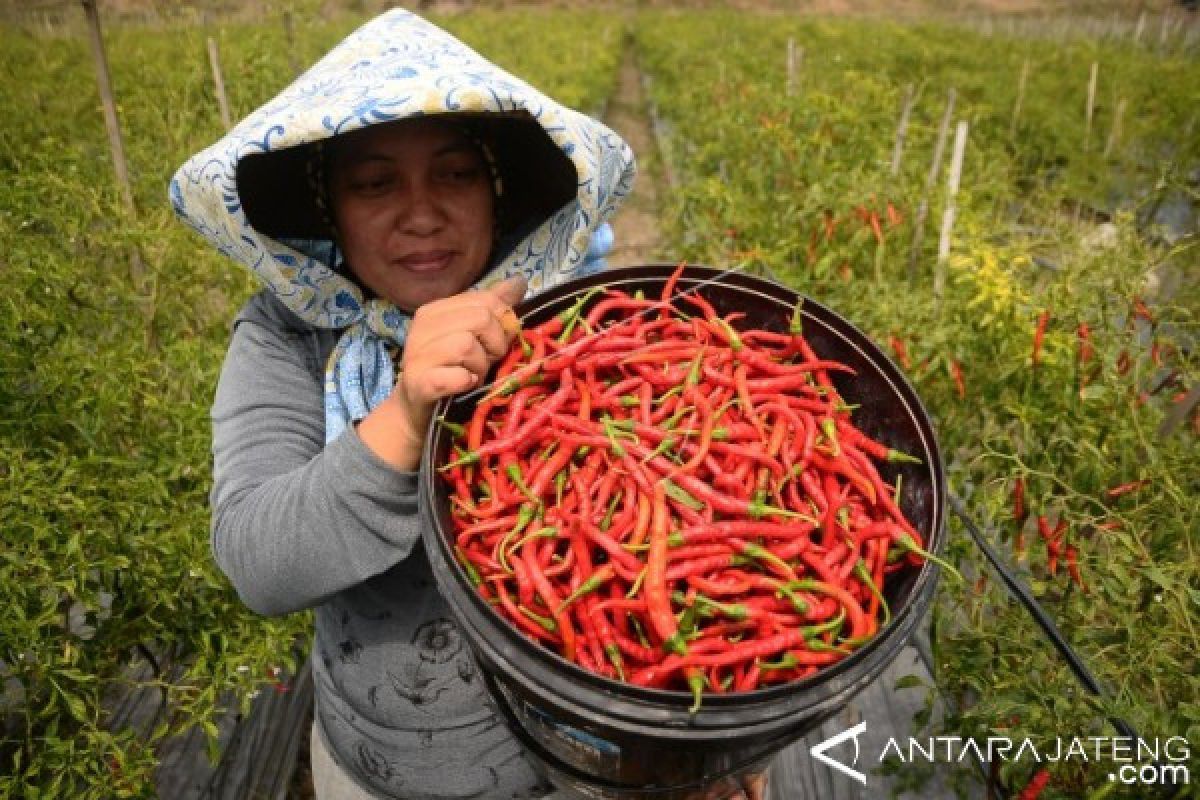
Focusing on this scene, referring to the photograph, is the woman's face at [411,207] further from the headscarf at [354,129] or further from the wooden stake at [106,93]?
the wooden stake at [106,93]

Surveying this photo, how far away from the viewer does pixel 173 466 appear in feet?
8.23

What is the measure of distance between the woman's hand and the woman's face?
1.05ft

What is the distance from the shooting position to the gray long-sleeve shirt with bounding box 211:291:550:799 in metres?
1.31

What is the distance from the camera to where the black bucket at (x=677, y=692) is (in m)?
1.06

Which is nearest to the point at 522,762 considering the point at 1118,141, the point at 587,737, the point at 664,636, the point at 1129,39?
the point at 587,737

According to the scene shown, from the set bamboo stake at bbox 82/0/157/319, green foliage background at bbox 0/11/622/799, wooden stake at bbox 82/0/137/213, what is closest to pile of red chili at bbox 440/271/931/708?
green foliage background at bbox 0/11/622/799

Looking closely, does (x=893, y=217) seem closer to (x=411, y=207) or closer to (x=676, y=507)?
(x=411, y=207)

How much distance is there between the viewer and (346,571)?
134 cm

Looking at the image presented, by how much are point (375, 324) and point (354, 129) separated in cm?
41

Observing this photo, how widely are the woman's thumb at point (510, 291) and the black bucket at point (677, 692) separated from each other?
0.03 meters

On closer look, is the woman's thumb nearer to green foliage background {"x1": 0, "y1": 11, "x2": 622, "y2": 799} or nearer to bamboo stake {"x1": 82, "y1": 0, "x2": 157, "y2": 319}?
green foliage background {"x1": 0, "y1": 11, "x2": 622, "y2": 799}

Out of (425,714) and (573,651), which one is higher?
(573,651)

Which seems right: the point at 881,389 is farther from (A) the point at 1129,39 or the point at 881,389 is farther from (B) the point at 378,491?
(A) the point at 1129,39

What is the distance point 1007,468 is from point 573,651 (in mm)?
2111
